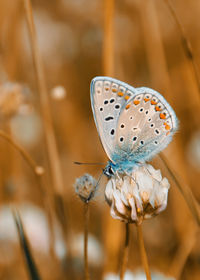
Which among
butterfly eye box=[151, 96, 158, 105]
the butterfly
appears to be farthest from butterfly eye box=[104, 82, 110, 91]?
butterfly eye box=[151, 96, 158, 105]

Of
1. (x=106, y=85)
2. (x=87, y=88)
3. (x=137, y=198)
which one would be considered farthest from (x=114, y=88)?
(x=87, y=88)

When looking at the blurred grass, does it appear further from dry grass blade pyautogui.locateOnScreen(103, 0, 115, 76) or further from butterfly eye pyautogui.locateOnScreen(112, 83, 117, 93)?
butterfly eye pyautogui.locateOnScreen(112, 83, 117, 93)

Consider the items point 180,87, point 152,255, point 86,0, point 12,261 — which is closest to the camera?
point 12,261

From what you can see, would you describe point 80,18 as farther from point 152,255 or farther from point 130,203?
point 130,203

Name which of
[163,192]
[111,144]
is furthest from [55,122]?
[163,192]

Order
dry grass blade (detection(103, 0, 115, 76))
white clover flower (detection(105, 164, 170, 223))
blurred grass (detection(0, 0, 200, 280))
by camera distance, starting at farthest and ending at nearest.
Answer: blurred grass (detection(0, 0, 200, 280)) → dry grass blade (detection(103, 0, 115, 76)) → white clover flower (detection(105, 164, 170, 223))

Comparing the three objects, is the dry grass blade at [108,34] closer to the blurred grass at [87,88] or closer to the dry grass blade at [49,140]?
the blurred grass at [87,88]

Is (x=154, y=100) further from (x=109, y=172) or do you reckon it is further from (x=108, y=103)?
(x=109, y=172)
